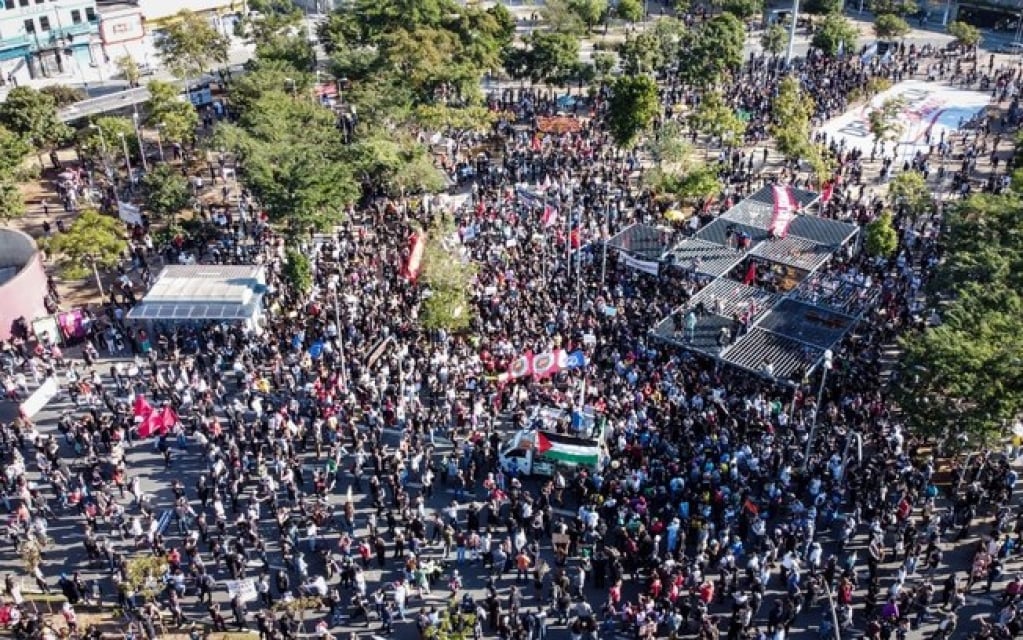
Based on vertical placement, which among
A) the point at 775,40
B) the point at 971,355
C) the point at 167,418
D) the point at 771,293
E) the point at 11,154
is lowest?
the point at 167,418

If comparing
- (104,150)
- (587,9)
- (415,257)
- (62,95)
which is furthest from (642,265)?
(62,95)

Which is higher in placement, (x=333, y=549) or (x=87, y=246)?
(x=87, y=246)

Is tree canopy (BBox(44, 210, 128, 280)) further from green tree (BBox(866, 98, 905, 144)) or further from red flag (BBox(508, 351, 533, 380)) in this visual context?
green tree (BBox(866, 98, 905, 144))

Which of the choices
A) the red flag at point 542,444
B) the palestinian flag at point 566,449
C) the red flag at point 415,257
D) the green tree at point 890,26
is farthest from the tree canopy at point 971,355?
the green tree at point 890,26

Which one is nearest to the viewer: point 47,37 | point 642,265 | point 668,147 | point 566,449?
point 566,449

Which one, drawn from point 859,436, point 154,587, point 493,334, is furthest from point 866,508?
point 154,587

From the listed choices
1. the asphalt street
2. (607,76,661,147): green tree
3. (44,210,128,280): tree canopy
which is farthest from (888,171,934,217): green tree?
(44,210,128,280): tree canopy

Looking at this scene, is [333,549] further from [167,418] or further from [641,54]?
[641,54]
